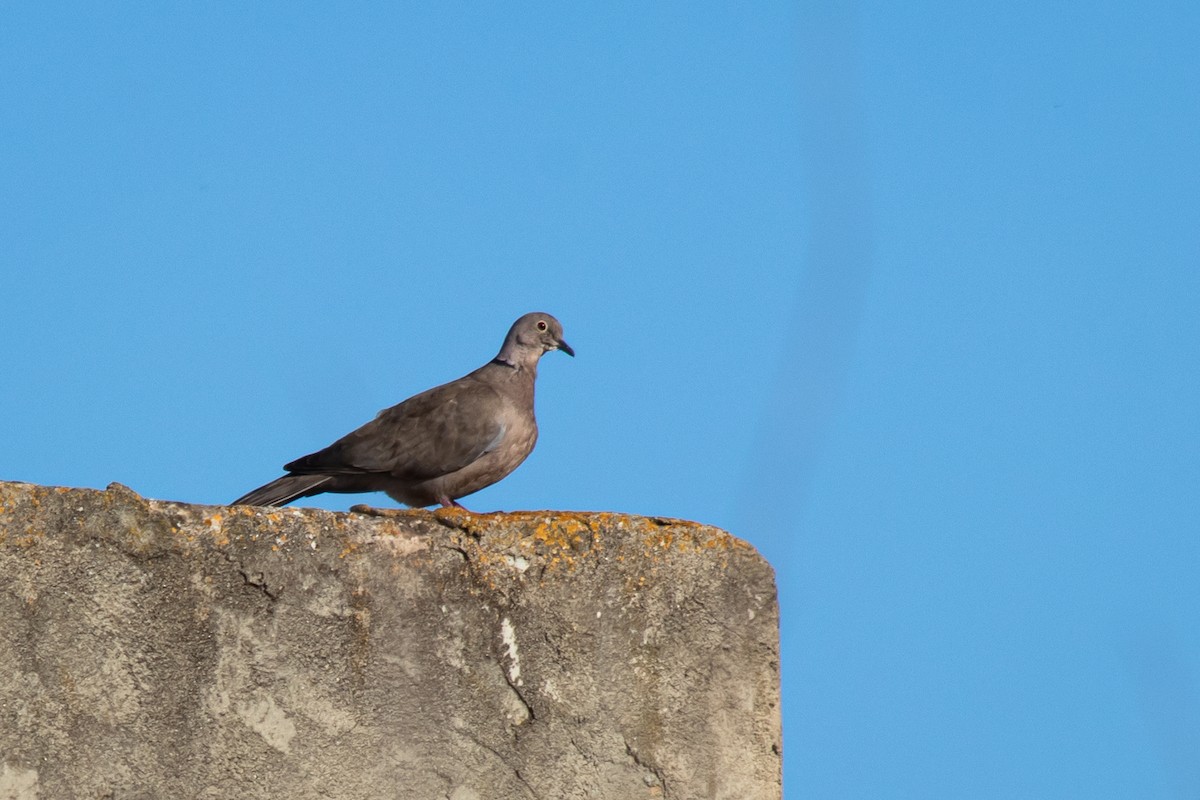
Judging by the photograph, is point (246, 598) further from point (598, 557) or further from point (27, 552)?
point (598, 557)

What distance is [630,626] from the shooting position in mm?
3922

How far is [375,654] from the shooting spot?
12.3ft

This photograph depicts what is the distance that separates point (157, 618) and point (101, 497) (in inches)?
12.4

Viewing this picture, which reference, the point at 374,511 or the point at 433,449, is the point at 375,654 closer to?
the point at 374,511

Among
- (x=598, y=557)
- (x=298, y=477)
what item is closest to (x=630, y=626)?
(x=598, y=557)

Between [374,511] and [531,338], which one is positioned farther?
[531,338]

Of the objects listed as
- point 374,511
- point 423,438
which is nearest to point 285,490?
point 423,438

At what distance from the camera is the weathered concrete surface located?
3535 mm

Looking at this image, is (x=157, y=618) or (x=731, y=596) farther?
(x=731, y=596)

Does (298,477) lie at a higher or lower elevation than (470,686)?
higher

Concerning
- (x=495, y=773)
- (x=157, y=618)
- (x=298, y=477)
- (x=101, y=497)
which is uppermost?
(x=298, y=477)

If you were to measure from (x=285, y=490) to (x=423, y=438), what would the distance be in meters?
0.77

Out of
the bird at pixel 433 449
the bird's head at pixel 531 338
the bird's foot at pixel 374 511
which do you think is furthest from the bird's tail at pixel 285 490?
the bird's foot at pixel 374 511

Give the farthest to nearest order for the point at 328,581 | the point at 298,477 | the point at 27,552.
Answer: the point at 298,477 < the point at 328,581 < the point at 27,552
